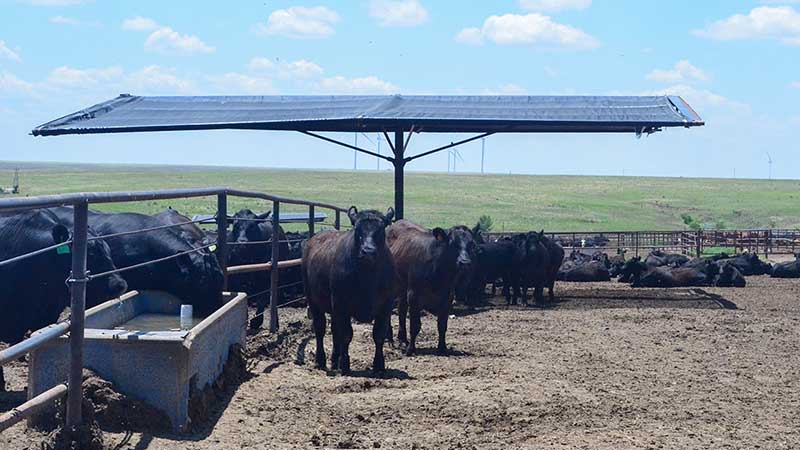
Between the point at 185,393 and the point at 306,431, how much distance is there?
3.21 feet

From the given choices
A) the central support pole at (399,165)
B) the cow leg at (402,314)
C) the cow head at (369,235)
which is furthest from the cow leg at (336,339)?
the central support pole at (399,165)

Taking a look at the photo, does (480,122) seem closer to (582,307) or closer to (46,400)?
(582,307)

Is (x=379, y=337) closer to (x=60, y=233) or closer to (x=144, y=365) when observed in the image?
→ (x=60, y=233)

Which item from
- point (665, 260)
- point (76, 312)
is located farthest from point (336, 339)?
point (665, 260)

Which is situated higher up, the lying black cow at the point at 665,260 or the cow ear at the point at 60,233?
the cow ear at the point at 60,233

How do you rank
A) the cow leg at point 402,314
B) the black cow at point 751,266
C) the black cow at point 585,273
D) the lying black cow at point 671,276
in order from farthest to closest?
the black cow at point 751,266
the black cow at point 585,273
the lying black cow at point 671,276
the cow leg at point 402,314

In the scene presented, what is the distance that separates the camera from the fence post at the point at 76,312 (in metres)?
5.84

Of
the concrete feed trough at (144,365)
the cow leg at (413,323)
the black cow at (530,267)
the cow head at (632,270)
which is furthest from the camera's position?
the cow head at (632,270)

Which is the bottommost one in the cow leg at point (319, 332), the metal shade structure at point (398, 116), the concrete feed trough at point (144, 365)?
the cow leg at point (319, 332)

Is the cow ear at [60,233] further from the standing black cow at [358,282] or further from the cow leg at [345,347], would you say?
the cow leg at [345,347]

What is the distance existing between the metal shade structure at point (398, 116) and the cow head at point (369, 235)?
10.2 metres

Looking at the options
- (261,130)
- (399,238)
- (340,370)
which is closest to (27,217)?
(340,370)

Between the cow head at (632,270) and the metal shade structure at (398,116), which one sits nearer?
the metal shade structure at (398,116)

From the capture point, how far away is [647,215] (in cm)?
8400
